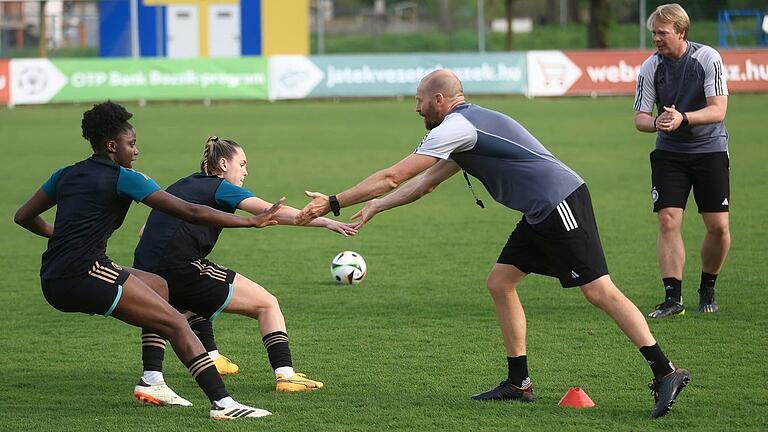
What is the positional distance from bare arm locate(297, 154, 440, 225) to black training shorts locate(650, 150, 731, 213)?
3.42 meters

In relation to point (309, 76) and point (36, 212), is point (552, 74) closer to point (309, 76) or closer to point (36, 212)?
point (309, 76)

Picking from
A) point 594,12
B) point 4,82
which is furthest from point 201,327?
point 594,12

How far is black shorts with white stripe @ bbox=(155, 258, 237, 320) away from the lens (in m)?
6.82

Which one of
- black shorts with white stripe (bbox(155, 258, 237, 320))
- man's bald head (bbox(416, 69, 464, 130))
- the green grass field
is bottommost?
the green grass field

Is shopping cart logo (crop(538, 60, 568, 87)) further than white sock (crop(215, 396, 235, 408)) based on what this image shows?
Yes

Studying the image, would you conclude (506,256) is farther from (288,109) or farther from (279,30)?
(279,30)

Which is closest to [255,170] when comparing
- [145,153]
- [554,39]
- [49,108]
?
[145,153]

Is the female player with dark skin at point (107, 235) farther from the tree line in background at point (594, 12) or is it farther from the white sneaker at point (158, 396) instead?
the tree line in background at point (594, 12)

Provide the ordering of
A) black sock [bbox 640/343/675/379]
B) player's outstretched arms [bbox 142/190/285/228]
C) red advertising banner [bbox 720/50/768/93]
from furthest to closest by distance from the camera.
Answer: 1. red advertising banner [bbox 720/50/768/93]
2. black sock [bbox 640/343/675/379]
3. player's outstretched arms [bbox 142/190/285/228]

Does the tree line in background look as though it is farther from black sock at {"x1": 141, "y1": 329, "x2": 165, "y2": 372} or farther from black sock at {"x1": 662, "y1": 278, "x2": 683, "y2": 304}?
black sock at {"x1": 141, "y1": 329, "x2": 165, "y2": 372}

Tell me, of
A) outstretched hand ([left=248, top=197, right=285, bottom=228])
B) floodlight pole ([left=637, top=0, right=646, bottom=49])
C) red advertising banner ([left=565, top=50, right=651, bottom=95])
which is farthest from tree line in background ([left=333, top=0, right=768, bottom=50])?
outstretched hand ([left=248, top=197, right=285, bottom=228])

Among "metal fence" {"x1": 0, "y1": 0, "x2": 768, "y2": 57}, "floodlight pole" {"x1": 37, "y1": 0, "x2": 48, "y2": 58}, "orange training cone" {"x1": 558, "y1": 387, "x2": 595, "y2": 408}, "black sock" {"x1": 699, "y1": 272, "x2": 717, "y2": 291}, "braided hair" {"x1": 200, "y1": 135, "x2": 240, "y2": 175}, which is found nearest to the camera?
"orange training cone" {"x1": 558, "y1": 387, "x2": 595, "y2": 408}

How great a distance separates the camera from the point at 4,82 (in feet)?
114

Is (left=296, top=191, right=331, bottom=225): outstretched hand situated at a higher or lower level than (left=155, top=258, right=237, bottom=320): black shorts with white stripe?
higher
